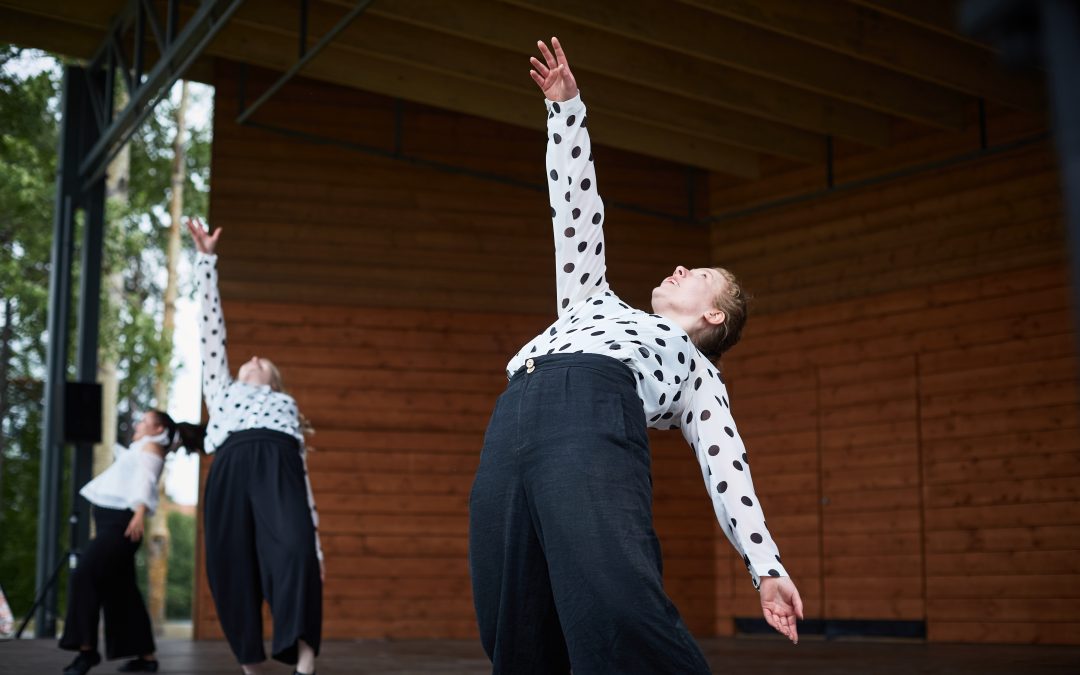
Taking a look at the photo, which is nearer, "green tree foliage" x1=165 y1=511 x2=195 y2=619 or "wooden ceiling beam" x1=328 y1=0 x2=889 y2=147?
"wooden ceiling beam" x1=328 y1=0 x2=889 y2=147

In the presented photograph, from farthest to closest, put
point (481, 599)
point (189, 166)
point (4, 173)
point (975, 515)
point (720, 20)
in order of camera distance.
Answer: point (189, 166) < point (4, 173) < point (975, 515) < point (720, 20) < point (481, 599)

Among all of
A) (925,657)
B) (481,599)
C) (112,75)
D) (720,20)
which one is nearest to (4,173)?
(112,75)

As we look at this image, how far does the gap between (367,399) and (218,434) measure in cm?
454

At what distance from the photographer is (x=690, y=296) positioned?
2.40 meters

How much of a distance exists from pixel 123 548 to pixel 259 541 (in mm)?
1841

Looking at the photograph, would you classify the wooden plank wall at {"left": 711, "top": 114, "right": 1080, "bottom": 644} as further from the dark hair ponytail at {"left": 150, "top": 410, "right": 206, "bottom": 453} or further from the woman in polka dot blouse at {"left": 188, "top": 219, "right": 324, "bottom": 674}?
the woman in polka dot blouse at {"left": 188, "top": 219, "right": 324, "bottom": 674}

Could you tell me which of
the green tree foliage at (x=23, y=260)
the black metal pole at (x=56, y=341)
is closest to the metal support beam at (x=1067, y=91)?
the black metal pole at (x=56, y=341)

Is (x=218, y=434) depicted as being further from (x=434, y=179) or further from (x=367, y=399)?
(x=434, y=179)

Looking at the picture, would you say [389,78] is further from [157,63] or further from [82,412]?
[82,412]

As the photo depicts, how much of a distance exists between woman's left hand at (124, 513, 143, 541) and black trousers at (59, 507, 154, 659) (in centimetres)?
5

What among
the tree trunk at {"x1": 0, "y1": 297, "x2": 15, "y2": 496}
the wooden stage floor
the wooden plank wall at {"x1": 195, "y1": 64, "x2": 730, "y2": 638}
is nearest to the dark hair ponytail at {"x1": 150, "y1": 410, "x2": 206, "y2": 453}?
the wooden stage floor

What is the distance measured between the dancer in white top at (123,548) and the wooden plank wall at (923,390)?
5.10m

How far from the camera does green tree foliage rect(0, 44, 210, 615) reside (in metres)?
15.3

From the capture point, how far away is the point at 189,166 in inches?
670
